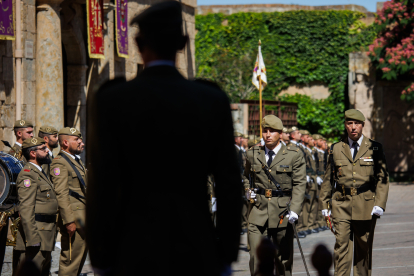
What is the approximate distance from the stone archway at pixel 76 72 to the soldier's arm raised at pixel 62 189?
7270 mm

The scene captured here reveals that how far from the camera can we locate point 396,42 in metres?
21.4

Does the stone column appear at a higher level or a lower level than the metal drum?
higher

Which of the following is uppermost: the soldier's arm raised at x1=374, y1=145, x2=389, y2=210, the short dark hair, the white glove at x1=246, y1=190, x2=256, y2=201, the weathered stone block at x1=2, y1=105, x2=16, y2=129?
the weathered stone block at x1=2, y1=105, x2=16, y2=129

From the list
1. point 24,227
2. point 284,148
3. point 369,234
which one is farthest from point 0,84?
point 369,234

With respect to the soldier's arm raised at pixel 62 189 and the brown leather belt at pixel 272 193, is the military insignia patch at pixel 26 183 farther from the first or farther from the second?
the brown leather belt at pixel 272 193

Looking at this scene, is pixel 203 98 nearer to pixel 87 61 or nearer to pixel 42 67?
pixel 42 67

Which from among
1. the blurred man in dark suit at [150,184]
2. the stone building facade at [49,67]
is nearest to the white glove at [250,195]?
the stone building facade at [49,67]

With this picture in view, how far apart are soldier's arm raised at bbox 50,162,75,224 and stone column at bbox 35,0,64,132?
5.20 m

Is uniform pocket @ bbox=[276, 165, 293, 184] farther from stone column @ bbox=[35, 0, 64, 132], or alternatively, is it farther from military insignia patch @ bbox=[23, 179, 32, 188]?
stone column @ bbox=[35, 0, 64, 132]

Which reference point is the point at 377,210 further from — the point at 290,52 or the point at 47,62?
the point at 290,52

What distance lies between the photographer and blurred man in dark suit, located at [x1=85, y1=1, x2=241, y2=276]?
2.29m

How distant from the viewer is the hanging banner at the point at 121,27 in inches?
580

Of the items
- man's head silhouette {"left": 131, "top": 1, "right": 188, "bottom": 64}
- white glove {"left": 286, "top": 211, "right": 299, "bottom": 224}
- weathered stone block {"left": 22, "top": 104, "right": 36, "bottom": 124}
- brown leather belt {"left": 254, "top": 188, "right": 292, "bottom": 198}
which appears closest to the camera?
man's head silhouette {"left": 131, "top": 1, "right": 188, "bottom": 64}

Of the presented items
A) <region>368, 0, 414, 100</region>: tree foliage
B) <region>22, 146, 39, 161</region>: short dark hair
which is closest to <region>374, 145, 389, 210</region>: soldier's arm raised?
<region>22, 146, 39, 161</region>: short dark hair
